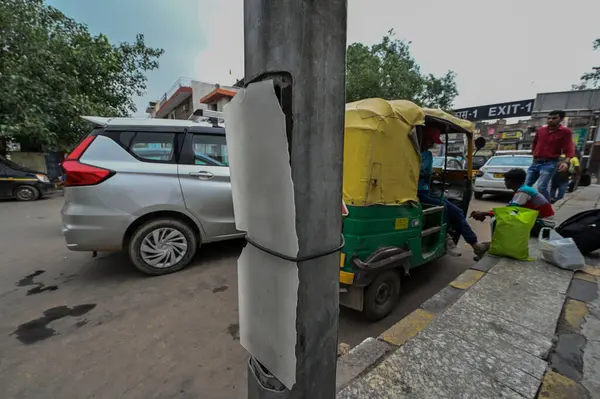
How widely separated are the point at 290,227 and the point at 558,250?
389cm

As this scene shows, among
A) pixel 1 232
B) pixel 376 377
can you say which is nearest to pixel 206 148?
pixel 376 377

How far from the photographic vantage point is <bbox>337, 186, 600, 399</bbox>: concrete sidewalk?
5.19 ft

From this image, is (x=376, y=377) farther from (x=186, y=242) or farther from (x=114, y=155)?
(x=114, y=155)

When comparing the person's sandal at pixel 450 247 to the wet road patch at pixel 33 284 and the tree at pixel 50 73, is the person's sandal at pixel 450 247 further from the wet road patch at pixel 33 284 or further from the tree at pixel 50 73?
the tree at pixel 50 73

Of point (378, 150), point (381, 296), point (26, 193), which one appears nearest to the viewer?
point (378, 150)

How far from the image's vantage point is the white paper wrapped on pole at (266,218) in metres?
0.72

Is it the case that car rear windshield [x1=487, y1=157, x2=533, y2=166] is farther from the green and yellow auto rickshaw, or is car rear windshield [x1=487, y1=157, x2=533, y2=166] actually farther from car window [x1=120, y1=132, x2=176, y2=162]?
car window [x1=120, y1=132, x2=176, y2=162]

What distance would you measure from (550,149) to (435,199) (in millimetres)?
3318

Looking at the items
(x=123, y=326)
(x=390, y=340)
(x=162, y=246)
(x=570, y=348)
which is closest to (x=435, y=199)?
(x=570, y=348)

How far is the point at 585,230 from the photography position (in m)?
3.48

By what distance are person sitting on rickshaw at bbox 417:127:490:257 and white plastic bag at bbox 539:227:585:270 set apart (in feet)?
2.27

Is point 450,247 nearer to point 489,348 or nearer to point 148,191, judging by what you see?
point 489,348

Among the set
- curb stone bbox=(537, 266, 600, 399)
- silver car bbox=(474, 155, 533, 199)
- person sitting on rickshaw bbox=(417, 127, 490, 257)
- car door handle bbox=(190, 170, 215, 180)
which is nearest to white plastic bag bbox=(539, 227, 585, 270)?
curb stone bbox=(537, 266, 600, 399)

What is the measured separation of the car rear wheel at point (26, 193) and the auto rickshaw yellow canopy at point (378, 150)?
11682mm
